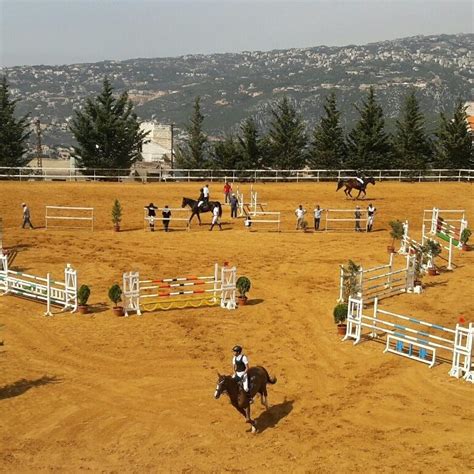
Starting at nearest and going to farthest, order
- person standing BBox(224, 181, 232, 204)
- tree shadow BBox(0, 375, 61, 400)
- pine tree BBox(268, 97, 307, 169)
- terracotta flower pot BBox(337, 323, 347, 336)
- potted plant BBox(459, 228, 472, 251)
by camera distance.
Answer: tree shadow BBox(0, 375, 61, 400), terracotta flower pot BBox(337, 323, 347, 336), potted plant BBox(459, 228, 472, 251), person standing BBox(224, 181, 232, 204), pine tree BBox(268, 97, 307, 169)

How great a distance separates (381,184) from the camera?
48.2 m

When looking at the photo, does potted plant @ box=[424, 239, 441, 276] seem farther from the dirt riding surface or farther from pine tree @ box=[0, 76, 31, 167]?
pine tree @ box=[0, 76, 31, 167]

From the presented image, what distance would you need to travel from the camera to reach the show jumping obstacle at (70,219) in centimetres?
3218

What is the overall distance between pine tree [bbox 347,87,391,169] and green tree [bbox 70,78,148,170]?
17.6m

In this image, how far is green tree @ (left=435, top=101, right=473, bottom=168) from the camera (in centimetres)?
5275

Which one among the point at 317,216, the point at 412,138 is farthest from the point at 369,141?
the point at 317,216

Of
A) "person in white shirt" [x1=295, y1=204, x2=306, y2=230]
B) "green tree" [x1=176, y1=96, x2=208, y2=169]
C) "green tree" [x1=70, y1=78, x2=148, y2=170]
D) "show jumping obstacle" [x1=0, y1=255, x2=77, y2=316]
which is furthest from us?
"green tree" [x1=176, y1=96, x2=208, y2=169]

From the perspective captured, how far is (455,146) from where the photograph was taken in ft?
173

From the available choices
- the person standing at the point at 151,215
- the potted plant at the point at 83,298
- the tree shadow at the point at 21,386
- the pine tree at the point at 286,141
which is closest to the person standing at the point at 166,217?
the person standing at the point at 151,215

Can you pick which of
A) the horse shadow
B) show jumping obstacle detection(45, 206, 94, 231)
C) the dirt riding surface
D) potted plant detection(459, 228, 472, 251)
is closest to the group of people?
potted plant detection(459, 228, 472, 251)

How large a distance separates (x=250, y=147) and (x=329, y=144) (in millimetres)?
6413

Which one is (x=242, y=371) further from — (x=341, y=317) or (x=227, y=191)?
(x=227, y=191)

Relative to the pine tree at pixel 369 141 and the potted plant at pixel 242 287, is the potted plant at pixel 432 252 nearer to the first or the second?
the potted plant at pixel 242 287

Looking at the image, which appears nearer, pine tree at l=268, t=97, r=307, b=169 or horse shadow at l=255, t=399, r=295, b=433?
horse shadow at l=255, t=399, r=295, b=433
